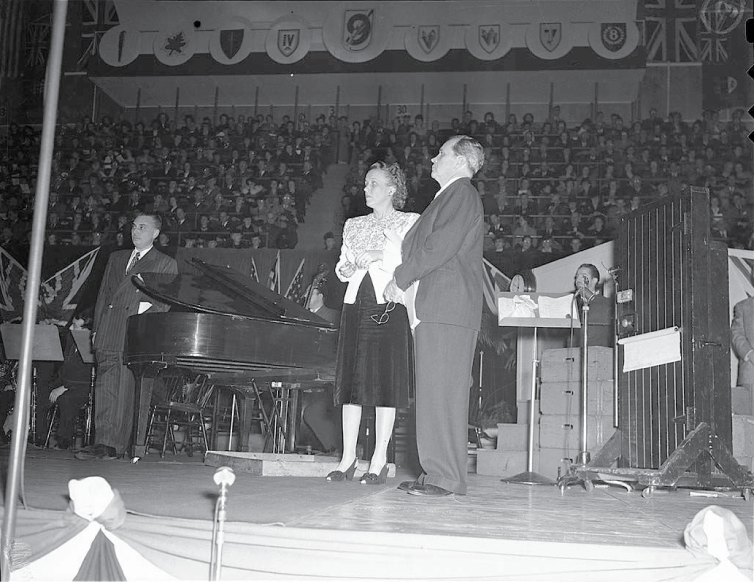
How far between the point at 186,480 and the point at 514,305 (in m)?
2.30

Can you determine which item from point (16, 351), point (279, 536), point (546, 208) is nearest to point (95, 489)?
point (279, 536)

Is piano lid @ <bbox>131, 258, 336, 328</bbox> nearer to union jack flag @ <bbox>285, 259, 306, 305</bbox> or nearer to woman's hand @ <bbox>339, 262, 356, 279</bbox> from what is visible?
woman's hand @ <bbox>339, 262, 356, 279</bbox>

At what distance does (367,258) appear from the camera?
3346 mm

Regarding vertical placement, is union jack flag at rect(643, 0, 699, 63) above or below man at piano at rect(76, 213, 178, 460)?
above

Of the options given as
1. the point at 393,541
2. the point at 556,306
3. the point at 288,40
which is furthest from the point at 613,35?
the point at 393,541

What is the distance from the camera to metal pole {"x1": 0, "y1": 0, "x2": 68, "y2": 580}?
69.1 inches

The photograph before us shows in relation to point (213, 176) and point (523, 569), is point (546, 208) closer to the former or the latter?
point (213, 176)

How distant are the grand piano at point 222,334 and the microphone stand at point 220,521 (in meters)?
2.33

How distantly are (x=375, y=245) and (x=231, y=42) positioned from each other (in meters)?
12.6

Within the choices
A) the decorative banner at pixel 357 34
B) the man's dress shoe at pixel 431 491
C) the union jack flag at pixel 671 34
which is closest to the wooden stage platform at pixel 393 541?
the man's dress shoe at pixel 431 491

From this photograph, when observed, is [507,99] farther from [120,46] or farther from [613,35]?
[120,46]

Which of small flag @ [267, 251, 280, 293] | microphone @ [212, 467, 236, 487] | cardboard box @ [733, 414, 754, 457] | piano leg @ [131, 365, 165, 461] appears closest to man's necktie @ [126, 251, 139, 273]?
piano leg @ [131, 365, 165, 461]

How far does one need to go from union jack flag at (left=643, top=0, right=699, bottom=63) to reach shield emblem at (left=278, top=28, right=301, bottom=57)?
262 inches

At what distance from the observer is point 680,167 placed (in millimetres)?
11102
